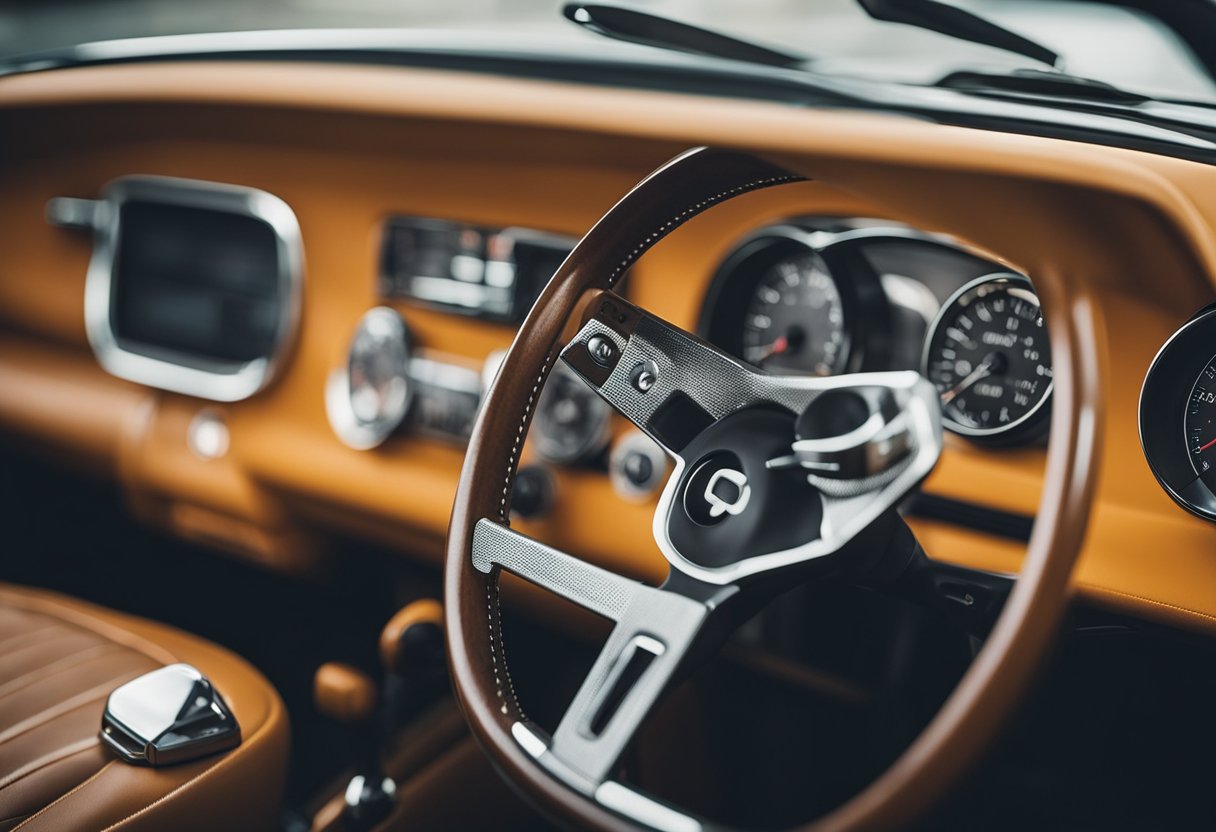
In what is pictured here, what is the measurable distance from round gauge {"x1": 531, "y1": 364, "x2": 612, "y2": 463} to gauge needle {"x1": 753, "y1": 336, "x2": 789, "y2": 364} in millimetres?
230

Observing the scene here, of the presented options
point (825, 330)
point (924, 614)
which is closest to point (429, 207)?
point (825, 330)

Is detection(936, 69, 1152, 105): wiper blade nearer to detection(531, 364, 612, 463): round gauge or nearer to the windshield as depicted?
the windshield

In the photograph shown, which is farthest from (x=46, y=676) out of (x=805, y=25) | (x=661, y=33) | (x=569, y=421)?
(x=805, y=25)

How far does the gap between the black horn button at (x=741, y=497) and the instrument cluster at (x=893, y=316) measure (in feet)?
0.81

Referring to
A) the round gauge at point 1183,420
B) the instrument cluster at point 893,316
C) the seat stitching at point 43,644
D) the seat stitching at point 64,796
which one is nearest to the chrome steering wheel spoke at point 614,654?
the instrument cluster at point 893,316

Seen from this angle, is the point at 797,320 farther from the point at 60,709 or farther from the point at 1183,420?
the point at 60,709

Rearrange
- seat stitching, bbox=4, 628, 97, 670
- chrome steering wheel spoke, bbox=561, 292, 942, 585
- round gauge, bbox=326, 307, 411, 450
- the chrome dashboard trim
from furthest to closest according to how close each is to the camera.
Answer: the chrome dashboard trim → round gauge, bbox=326, 307, 411, 450 → seat stitching, bbox=4, 628, 97, 670 → chrome steering wheel spoke, bbox=561, 292, 942, 585

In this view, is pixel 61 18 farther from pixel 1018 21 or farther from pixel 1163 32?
pixel 1163 32

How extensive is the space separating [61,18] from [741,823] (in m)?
2.67

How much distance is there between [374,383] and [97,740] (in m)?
0.71

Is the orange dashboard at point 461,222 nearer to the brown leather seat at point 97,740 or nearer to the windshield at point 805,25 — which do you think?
the windshield at point 805,25

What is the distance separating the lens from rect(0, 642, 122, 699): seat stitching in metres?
1.58

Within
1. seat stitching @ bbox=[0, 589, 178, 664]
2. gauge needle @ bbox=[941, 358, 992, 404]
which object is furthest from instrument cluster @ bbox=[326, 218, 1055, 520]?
seat stitching @ bbox=[0, 589, 178, 664]

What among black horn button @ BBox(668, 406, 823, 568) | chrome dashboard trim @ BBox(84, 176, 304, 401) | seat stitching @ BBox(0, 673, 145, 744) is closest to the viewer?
black horn button @ BBox(668, 406, 823, 568)
